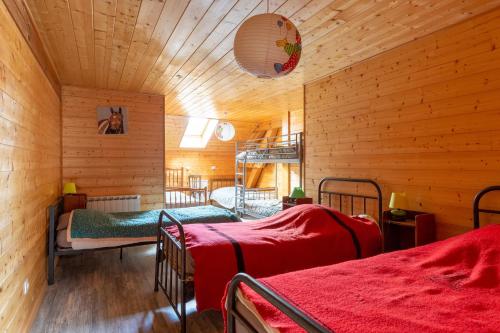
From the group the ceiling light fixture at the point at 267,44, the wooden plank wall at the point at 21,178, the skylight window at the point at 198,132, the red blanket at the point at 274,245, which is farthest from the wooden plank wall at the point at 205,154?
the ceiling light fixture at the point at 267,44

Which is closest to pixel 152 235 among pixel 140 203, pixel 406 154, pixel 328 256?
pixel 140 203

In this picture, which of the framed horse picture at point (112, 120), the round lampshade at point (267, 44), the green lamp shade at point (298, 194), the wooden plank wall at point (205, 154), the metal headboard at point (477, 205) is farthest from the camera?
the wooden plank wall at point (205, 154)

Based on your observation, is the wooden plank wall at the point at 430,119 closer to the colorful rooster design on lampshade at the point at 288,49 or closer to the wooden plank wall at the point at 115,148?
the colorful rooster design on lampshade at the point at 288,49

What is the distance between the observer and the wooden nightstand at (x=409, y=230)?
8.75 feet

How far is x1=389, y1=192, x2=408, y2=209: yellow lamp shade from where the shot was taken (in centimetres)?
290

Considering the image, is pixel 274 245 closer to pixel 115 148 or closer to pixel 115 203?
pixel 115 203

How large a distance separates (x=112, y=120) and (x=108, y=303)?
3.01 metres

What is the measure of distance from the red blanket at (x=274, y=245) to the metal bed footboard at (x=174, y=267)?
0.09 m

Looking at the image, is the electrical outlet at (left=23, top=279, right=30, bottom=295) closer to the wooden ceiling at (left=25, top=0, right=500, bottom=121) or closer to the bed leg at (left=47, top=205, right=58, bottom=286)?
the bed leg at (left=47, top=205, right=58, bottom=286)

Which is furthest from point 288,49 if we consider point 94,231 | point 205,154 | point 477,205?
point 205,154

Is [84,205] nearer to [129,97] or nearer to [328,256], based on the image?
[129,97]

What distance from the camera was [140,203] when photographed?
502 centimetres

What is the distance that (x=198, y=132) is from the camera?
8.72 m

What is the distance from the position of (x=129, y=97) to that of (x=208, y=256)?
362cm
